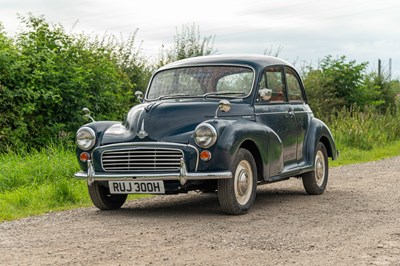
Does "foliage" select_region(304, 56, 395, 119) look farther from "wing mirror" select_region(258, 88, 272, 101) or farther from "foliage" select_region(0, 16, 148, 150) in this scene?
"wing mirror" select_region(258, 88, 272, 101)

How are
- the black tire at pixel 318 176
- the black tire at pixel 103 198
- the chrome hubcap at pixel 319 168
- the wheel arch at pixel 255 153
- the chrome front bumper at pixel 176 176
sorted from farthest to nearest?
the chrome hubcap at pixel 319 168 < the black tire at pixel 318 176 < the black tire at pixel 103 198 < the wheel arch at pixel 255 153 < the chrome front bumper at pixel 176 176

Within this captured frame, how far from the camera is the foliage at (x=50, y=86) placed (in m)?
13.1

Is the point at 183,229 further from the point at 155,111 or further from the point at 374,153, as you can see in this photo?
the point at 374,153

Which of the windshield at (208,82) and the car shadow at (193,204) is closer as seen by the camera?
the car shadow at (193,204)

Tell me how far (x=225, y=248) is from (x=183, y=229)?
1.08 m

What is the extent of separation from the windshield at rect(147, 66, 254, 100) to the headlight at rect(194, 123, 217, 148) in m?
1.12

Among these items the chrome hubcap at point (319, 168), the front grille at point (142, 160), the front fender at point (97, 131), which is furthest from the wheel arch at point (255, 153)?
the chrome hubcap at point (319, 168)

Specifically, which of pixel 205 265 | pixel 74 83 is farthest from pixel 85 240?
pixel 74 83

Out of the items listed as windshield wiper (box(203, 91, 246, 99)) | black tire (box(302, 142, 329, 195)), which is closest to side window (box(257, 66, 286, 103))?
windshield wiper (box(203, 91, 246, 99))

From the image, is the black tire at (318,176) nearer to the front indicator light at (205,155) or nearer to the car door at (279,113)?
the car door at (279,113)

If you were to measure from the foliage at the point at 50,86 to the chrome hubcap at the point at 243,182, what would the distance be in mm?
5675

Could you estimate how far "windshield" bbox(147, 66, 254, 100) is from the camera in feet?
29.9

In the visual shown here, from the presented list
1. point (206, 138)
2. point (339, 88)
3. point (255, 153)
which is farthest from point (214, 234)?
point (339, 88)

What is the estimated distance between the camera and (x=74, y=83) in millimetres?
14227
